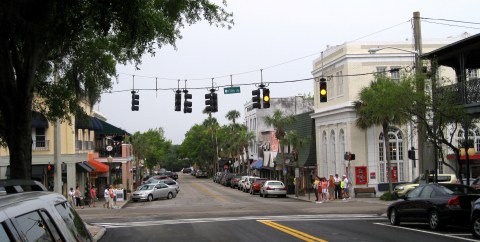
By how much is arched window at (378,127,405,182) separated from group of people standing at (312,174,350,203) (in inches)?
176

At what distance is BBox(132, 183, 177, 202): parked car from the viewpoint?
149ft

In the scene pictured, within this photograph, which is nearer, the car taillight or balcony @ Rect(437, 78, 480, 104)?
the car taillight

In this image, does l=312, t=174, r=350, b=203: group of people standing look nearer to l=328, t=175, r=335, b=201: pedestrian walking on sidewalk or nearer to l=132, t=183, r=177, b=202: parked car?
l=328, t=175, r=335, b=201: pedestrian walking on sidewalk

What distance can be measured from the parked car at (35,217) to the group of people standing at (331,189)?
1320 inches

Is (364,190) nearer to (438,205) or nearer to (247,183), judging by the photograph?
(247,183)

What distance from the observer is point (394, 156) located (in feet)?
144

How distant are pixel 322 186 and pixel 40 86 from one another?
80.6 feet

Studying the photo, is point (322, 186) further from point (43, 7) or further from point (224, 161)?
point (224, 161)

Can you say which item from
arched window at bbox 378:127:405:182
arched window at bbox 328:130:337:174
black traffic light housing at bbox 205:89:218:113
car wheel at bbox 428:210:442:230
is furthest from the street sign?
arched window at bbox 328:130:337:174

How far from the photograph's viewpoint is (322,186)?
37.7m

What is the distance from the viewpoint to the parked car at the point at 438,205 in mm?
16562

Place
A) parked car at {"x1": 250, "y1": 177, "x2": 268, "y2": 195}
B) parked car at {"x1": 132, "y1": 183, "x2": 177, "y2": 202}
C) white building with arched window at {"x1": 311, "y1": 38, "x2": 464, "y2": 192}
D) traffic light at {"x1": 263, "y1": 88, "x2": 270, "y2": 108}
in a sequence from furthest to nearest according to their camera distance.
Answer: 1. parked car at {"x1": 250, "y1": 177, "x2": 268, "y2": 195}
2. parked car at {"x1": 132, "y1": 183, "x2": 177, "y2": 202}
3. white building with arched window at {"x1": 311, "y1": 38, "x2": 464, "y2": 192}
4. traffic light at {"x1": 263, "y1": 88, "x2": 270, "y2": 108}

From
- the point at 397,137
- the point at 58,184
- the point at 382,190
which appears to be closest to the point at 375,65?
the point at 397,137

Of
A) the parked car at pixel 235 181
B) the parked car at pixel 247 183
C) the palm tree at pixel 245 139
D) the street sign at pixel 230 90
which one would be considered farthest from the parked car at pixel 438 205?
the palm tree at pixel 245 139
